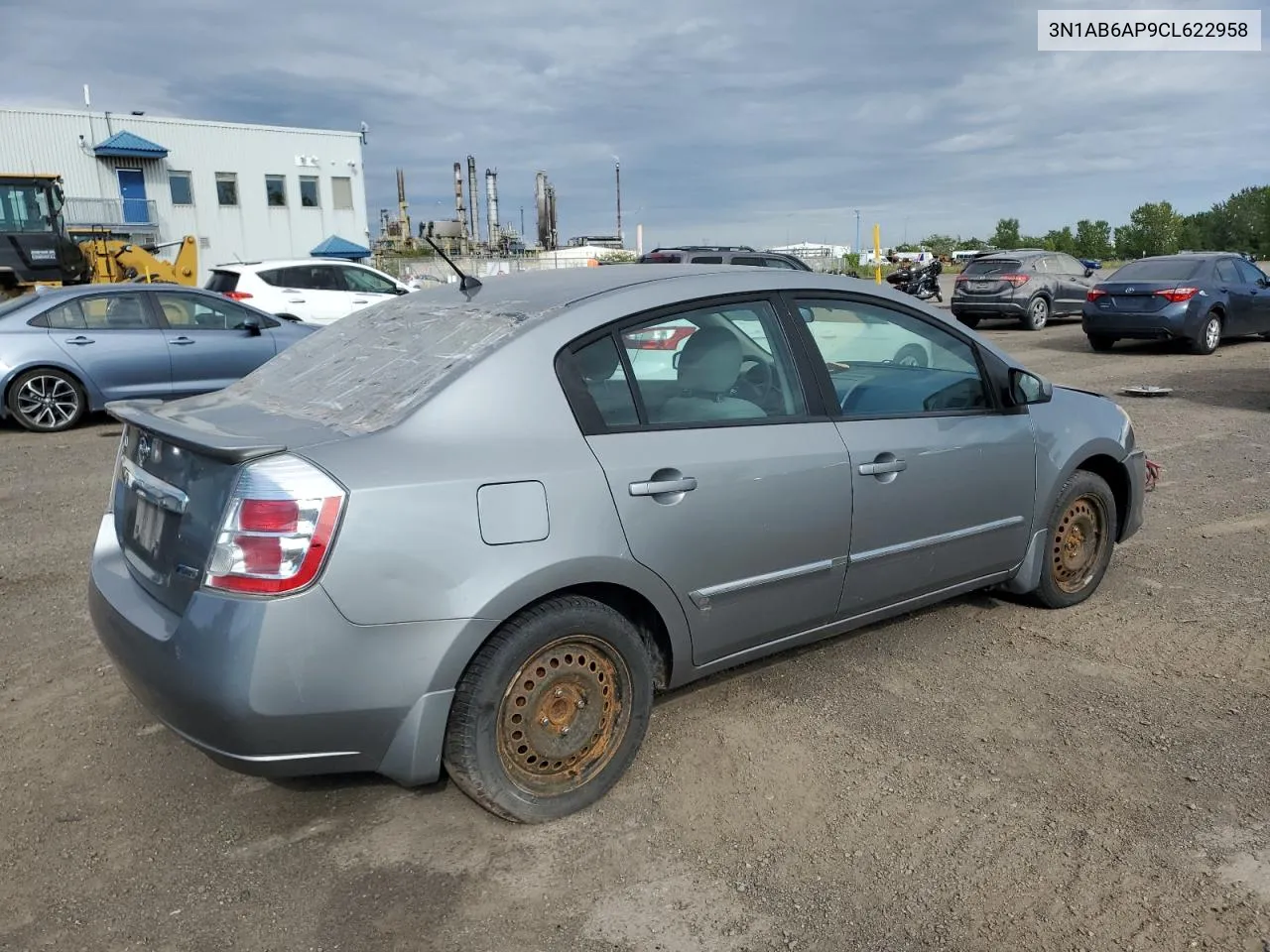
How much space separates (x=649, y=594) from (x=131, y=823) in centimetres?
172

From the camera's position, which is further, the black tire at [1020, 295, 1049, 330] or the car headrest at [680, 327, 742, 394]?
the black tire at [1020, 295, 1049, 330]

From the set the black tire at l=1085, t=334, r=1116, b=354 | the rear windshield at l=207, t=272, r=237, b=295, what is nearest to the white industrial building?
the rear windshield at l=207, t=272, r=237, b=295

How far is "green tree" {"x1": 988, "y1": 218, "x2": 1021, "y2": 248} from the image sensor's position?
87.4 m

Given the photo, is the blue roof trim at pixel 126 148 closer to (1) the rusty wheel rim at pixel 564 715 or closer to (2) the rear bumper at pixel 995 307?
(2) the rear bumper at pixel 995 307

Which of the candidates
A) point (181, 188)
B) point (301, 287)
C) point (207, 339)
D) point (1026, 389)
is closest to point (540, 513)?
point (1026, 389)

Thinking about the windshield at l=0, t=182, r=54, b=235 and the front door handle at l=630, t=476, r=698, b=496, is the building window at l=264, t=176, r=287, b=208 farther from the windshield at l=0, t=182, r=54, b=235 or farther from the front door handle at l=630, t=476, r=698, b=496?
the front door handle at l=630, t=476, r=698, b=496

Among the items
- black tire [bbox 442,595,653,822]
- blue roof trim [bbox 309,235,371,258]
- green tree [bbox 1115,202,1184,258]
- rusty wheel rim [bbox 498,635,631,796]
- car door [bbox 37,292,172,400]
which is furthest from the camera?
green tree [bbox 1115,202,1184,258]

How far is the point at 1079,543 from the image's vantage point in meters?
4.64

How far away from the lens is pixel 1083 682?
3.90m

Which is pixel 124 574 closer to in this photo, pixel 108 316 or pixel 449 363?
pixel 449 363

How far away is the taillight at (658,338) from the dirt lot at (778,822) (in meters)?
1.37

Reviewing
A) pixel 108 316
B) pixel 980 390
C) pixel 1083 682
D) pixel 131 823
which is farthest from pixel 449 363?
pixel 108 316

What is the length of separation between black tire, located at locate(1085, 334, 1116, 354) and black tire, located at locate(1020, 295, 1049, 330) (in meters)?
Answer: 3.17

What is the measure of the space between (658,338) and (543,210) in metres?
83.0
